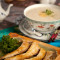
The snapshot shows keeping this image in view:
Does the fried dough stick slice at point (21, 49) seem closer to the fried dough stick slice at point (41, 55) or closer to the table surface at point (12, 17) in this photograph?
the fried dough stick slice at point (41, 55)

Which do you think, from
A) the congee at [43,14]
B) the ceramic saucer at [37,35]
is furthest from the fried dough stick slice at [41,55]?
the congee at [43,14]

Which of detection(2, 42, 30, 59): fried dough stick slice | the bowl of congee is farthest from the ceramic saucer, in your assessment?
detection(2, 42, 30, 59): fried dough stick slice

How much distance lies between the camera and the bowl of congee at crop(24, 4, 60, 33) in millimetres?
1089

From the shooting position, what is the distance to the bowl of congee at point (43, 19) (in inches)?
42.9

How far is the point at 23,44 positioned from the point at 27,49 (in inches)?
1.7

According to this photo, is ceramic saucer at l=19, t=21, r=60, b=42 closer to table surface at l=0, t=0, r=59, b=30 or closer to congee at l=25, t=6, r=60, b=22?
congee at l=25, t=6, r=60, b=22

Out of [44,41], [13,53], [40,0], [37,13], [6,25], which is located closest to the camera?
[13,53]

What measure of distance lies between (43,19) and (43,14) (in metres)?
0.08

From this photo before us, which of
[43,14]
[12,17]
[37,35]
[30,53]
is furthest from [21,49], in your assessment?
[12,17]

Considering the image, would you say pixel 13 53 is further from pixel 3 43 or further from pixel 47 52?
pixel 47 52

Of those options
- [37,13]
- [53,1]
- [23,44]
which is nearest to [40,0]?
A: [53,1]

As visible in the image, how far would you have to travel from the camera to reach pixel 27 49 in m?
0.95

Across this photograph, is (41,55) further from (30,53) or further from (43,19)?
(43,19)

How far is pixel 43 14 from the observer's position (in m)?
1.19
